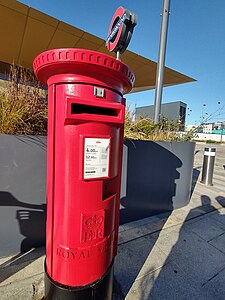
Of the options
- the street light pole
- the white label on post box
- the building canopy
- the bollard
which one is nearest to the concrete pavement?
the white label on post box

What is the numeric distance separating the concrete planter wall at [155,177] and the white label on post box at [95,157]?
144 cm

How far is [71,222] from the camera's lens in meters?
1.26

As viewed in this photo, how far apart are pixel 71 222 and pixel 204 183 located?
5.36 meters

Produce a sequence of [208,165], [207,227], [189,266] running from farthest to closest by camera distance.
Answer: [208,165], [207,227], [189,266]

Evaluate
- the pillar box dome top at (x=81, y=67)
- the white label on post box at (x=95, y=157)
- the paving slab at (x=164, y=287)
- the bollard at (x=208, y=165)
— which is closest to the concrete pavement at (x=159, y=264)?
the paving slab at (x=164, y=287)

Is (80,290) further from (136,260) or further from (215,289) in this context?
(215,289)

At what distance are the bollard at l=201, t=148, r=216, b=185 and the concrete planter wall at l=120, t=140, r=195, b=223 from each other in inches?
82.9

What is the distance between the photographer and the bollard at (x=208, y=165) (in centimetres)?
533

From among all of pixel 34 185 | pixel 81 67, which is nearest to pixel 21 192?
pixel 34 185

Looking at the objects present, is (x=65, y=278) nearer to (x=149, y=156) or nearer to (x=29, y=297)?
(x=29, y=297)

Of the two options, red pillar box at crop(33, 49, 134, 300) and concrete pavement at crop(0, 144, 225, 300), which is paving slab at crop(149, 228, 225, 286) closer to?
concrete pavement at crop(0, 144, 225, 300)

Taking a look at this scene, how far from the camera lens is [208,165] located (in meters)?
5.42

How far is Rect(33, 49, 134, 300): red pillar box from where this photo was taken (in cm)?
114

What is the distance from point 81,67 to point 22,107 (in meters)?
1.31
